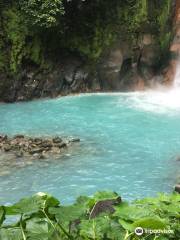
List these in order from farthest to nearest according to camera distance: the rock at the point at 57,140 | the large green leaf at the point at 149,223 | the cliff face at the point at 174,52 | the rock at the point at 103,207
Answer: the cliff face at the point at 174,52, the rock at the point at 57,140, the rock at the point at 103,207, the large green leaf at the point at 149,223

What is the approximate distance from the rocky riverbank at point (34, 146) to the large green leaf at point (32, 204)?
8.46 meters

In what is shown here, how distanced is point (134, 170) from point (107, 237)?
7.73 meters

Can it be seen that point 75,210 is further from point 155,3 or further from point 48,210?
point 155,3

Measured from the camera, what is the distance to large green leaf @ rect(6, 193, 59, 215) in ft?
7.07

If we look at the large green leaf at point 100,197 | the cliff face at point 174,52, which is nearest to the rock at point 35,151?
the large green leaf at point 100,197

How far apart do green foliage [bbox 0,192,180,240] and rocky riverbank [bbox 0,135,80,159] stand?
8485mm

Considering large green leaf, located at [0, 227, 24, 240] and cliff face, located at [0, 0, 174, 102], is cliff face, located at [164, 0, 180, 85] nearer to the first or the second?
cliff face, located at [0, 0, 174, 102]

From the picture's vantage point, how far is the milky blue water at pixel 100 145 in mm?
8938

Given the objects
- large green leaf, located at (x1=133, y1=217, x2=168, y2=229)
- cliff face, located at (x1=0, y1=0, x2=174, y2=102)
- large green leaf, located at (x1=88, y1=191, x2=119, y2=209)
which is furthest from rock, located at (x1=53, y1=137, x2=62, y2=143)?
large green leaf, located at (x1=133, y1=217, x2=168, y2=229)

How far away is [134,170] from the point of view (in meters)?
9.80

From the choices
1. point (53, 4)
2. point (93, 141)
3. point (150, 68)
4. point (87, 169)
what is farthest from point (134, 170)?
point (150, 68)

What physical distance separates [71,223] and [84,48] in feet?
56.6

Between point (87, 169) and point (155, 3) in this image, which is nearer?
point (87, 169)

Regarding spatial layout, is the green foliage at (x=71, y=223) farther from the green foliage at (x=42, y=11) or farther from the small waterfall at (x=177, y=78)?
the small waterfall at (x=177, y=78)
